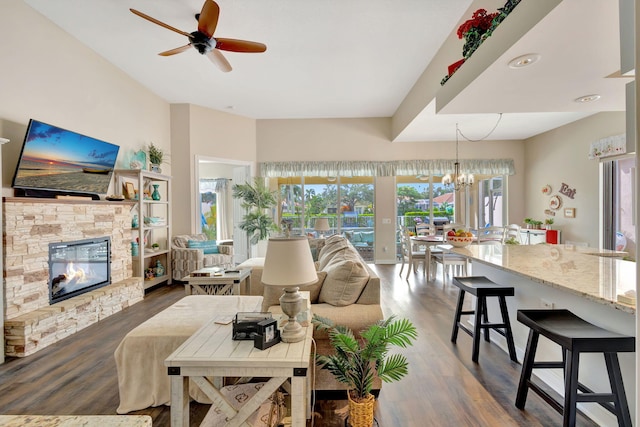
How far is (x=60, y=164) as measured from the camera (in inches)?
138

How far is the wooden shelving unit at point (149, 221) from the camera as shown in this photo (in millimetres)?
4820

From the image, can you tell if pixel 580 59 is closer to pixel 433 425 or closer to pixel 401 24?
pixel 401 24

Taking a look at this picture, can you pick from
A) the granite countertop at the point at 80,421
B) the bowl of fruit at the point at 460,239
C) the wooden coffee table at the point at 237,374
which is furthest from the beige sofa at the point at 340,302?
the granite countertop at the point at 80,421

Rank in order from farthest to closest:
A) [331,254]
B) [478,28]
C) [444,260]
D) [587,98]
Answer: [444,260] → [331,254] → [587,98] → [478,28]

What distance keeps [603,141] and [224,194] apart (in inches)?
340

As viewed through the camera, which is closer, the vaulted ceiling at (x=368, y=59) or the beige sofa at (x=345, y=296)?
the vaulted ceiling at (x=368, y=59)

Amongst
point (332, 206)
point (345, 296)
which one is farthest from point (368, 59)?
point (332, 206)

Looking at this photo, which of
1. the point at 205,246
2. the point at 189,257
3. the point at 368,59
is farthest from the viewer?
the point at 205,246

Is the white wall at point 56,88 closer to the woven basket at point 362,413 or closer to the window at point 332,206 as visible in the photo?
the window at point 332,206

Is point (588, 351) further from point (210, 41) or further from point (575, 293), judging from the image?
point (210, 41)

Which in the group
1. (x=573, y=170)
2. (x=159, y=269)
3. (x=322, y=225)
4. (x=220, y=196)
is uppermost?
(x=573, y=170)

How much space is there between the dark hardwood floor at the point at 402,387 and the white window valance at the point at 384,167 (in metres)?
4.42

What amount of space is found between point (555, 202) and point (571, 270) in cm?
513

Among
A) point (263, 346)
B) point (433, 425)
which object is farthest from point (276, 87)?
point (433, 425)
